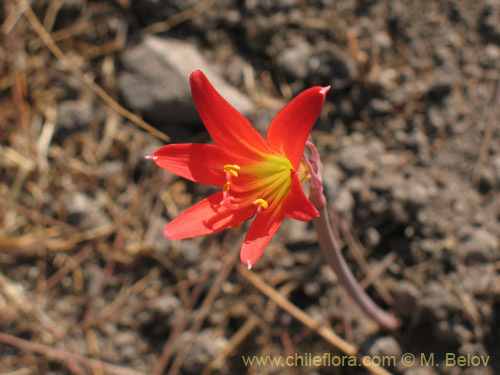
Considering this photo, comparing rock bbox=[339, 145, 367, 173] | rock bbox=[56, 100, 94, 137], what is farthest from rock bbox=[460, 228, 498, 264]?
rock bbox=[56, 100, 94, 137]

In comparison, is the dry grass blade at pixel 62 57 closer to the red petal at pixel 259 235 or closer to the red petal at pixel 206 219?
the red petal at pixel 206 219

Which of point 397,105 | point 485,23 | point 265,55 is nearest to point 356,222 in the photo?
point 397,105

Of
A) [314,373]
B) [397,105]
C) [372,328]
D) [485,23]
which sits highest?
[485,23]

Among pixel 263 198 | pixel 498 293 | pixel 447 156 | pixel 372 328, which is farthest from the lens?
pixel 447 156

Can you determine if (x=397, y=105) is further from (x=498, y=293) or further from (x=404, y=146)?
(x=498, y=293)

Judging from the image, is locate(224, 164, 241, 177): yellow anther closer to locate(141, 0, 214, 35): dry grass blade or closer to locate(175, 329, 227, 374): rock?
locate(175, 329, 227, 374): rock

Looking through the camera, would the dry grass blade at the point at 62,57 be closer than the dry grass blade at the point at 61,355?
No

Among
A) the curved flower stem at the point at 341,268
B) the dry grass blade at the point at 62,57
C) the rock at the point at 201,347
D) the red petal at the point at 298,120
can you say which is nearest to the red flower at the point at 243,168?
the red petal at the point at 298,120
